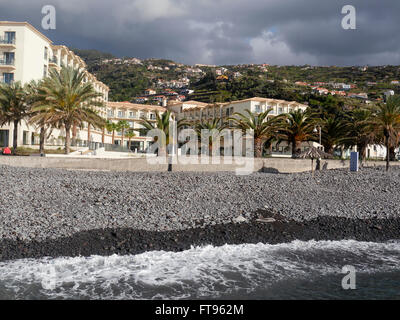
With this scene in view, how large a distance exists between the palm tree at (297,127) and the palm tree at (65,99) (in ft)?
56.7

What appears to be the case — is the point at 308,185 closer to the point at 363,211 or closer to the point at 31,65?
the point at 363,211

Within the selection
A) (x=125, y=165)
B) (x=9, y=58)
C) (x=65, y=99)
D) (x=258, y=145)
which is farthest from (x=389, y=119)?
(x=9, y=58)

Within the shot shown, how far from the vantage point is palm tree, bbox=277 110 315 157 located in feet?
103

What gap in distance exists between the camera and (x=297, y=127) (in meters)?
31.8

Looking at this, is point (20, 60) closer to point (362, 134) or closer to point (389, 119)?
point (362, 134)

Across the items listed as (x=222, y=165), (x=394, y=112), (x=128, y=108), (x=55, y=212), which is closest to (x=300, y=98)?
(x=128, y=108)

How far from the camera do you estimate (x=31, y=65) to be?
1827 inches

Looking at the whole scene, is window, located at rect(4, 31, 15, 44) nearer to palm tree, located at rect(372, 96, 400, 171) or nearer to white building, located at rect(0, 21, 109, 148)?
white building, located at rect(0, 21, 109, 148)

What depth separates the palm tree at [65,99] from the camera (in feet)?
98.2

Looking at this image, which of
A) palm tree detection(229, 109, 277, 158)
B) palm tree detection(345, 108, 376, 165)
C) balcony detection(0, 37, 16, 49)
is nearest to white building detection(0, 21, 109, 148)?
balcony detection(0, 37, 16, 49)

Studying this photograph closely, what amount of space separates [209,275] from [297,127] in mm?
25022

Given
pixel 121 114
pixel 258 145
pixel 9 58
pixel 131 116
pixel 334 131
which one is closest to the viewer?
pixel 258 145

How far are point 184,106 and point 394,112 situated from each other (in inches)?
2202

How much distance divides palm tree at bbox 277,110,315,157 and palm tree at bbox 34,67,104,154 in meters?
17.3
